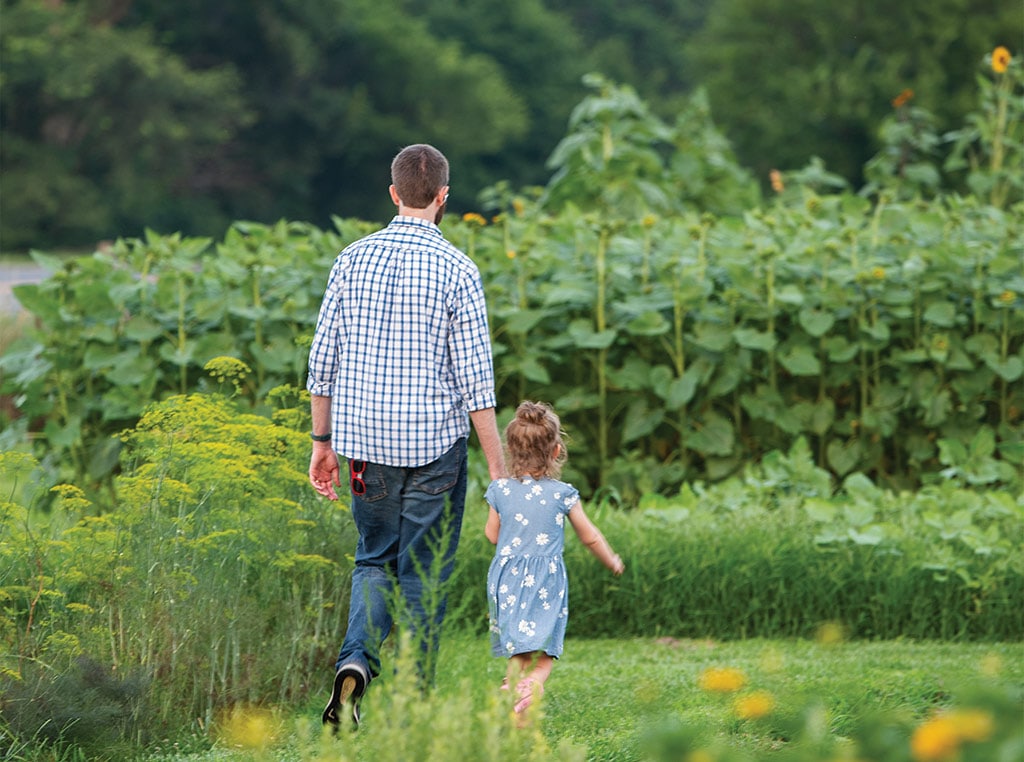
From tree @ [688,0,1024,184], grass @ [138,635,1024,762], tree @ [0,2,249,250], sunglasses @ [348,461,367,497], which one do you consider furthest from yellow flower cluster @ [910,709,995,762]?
tree @ [0,2,249,250]

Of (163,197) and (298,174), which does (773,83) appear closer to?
(298,174)

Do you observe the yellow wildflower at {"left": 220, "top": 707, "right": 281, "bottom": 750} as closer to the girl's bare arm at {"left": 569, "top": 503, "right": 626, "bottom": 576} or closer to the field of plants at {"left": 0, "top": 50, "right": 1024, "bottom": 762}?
the field of plants at {"left": 0, "top": 50, "right": 1024, "bottom": 762}

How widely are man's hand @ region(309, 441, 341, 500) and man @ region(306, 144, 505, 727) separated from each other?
8 cm

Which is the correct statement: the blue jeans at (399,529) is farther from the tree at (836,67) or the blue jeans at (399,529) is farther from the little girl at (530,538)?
the tree at (836,67)

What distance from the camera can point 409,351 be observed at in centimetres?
372

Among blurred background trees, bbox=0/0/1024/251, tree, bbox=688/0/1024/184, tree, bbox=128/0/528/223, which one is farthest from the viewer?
tree, bbox=128/0/528/223

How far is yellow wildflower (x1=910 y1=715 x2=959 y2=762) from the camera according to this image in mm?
1700

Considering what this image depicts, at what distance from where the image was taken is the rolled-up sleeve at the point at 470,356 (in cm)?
373

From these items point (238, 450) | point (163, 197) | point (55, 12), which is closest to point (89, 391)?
point (238, 450)

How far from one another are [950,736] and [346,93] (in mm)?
39235

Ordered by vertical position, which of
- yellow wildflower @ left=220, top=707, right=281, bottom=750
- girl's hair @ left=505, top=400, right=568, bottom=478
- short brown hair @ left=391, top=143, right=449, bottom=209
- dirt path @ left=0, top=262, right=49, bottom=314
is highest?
dirt path @ left=0, top=262, right=49, bottom=314

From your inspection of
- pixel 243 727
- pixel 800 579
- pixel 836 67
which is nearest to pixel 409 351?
pixel 243 727

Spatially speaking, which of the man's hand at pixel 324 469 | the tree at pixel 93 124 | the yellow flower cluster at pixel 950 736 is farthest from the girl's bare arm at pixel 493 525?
the tree at pixel 93 124

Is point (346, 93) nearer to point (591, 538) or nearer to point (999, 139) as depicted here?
point (999, 139)
